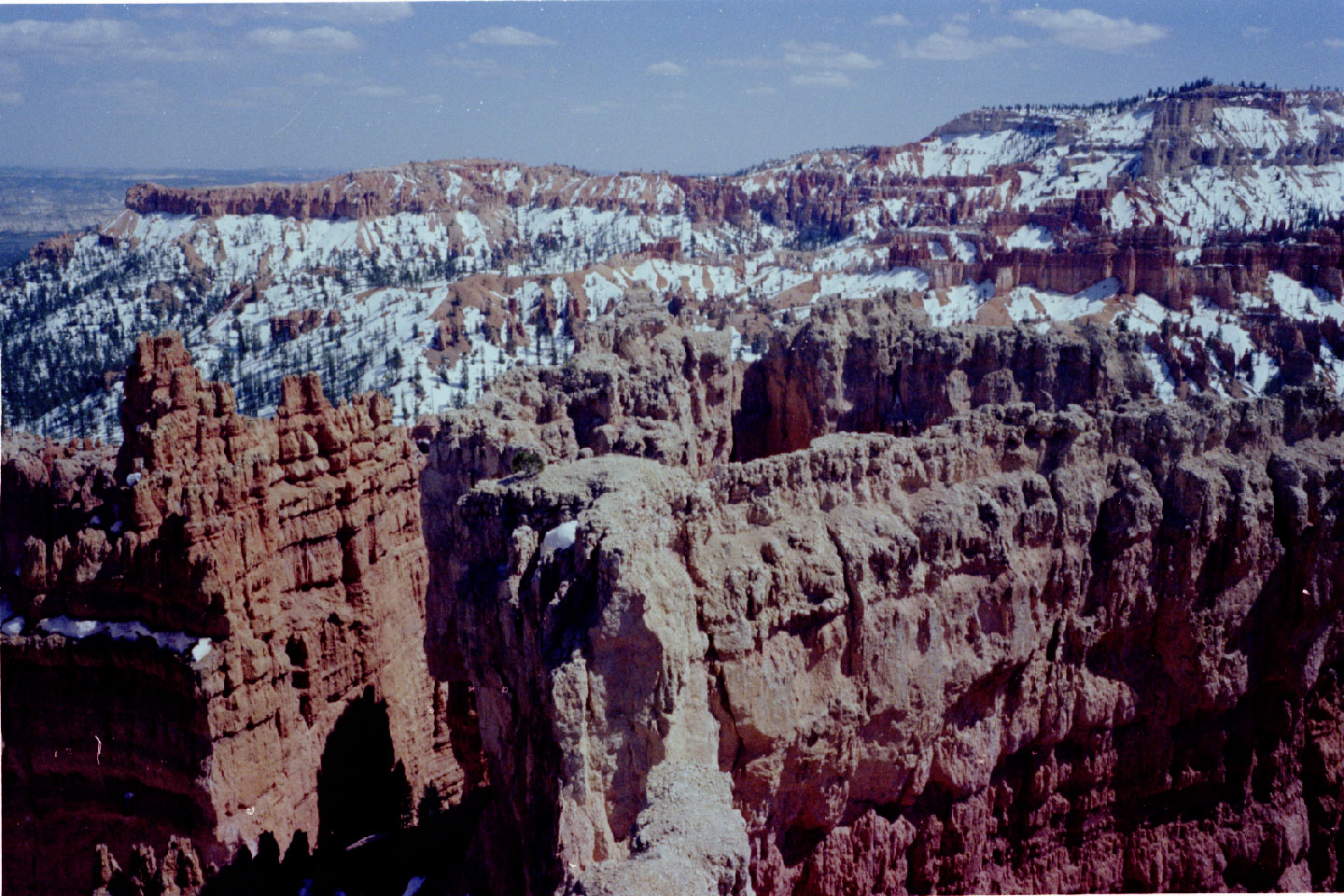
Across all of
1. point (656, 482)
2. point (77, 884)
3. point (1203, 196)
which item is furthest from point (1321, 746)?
point (1203, 196)

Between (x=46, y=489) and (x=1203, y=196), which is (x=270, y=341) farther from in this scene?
(x=1203, y=196)

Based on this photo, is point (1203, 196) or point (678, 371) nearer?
point (678, 371)

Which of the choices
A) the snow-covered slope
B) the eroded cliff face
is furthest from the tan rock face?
the snow-covered slope

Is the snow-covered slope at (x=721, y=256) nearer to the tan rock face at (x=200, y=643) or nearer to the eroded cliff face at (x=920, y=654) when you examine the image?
the tan rock face at (x=200, y=643)

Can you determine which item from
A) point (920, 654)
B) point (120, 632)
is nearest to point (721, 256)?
point (120, 632)

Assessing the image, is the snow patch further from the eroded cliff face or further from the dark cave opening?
the dark cave opening

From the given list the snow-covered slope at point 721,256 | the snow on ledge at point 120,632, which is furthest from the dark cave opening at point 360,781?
the snow-covered slope at point 721,256
